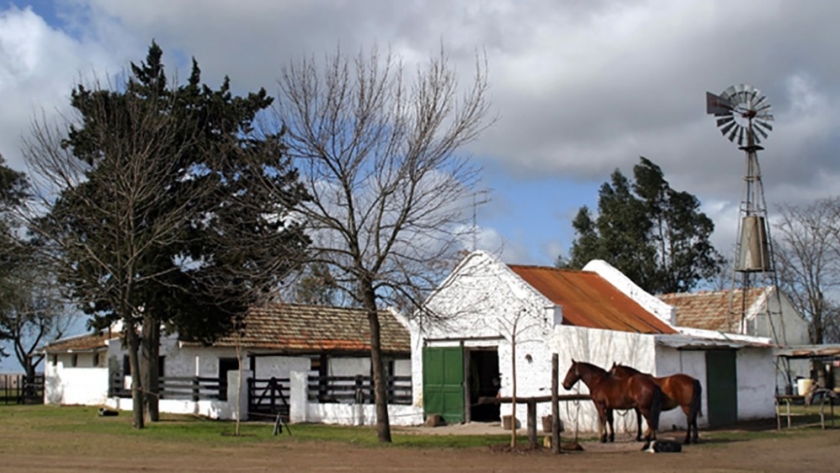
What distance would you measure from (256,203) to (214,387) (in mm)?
10271

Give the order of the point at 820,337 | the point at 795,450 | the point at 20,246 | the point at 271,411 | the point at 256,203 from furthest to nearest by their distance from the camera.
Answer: the point at 820,337 → the point at 271,411 → the point at 20,246 → the point at 256,203 → the point at 795,450

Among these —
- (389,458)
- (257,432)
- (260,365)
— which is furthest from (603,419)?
(260,365)

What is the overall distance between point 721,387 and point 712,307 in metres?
15.9

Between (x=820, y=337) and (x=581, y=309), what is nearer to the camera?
(x=581, y=309)

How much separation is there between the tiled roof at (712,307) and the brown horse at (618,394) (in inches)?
780

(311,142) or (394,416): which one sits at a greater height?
(311,142)

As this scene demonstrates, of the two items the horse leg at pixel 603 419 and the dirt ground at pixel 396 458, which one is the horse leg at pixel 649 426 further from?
the horse leg at pixel 603 419

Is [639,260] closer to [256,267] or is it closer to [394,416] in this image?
[394,416]

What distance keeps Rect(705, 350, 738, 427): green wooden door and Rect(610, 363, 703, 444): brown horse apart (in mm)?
4709

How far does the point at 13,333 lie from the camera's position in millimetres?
51906

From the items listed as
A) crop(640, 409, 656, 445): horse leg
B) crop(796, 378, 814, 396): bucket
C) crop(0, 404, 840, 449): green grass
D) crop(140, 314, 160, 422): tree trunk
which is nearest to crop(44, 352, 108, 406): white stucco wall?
crop(0, 404, 840, 449): green grass

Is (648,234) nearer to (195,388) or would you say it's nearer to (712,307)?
(712,307)

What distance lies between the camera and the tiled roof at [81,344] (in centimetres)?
4019

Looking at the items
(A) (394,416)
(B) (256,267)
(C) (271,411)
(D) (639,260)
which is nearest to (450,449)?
(B) (256,267)
